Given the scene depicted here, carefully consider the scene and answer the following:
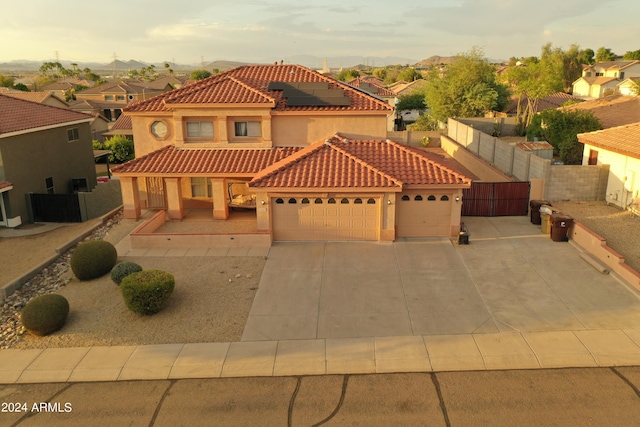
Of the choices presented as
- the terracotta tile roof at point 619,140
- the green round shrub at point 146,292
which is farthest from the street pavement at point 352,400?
the terracotta tile roof at point 619,140

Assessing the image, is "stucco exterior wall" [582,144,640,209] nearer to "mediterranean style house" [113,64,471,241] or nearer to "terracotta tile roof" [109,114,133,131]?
"mediterranean style house" [113,64,471,241]

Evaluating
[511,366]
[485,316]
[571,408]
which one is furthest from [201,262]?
[571,408]

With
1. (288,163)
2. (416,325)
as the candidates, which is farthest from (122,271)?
(416,325)

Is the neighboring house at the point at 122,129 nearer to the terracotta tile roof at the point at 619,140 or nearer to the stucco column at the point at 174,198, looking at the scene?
the stucco column at the point at 174,198

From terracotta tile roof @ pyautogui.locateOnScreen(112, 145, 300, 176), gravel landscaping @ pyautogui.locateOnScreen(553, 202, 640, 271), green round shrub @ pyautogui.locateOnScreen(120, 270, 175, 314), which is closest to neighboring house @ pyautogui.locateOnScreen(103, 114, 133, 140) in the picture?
terracotta tile roof @ pyautogui.locateOnScreen(112, 145, 300, 176)

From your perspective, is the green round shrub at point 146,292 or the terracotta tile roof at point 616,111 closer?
the green round shrub at point 146,292

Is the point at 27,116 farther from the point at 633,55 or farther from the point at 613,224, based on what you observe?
the point at 633,55

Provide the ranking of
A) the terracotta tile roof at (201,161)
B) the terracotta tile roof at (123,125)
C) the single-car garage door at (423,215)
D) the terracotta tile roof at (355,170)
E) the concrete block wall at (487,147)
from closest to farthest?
the terracotta tile roof at (355,170), the single-car garage door at (423,215), the terracotta tile roof at (201,161), the concrete block wall at (487,147), the terracotta tile roof at (123,125)
